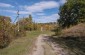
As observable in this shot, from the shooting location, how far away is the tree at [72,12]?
71.4 m

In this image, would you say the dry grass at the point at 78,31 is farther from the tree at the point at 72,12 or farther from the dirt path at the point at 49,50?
the tree at the point at 72,12

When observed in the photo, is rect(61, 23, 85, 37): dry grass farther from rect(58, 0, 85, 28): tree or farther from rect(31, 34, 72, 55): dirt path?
rect(58, 0, 85, 28): tree

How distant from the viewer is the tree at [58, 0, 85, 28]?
71431 mm

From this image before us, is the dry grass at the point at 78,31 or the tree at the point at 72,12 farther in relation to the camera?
the tree at the point at 72,12

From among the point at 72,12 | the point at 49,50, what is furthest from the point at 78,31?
the point at 72,12

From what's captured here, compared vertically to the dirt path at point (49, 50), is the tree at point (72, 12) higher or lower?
higher

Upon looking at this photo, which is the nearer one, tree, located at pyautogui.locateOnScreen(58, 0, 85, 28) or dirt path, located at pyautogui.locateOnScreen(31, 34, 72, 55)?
dirt path, located at pyautogui.locateOnScreen(31, 34, 72, 55)

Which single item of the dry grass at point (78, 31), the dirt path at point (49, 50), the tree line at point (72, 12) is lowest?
the dirt path at point (49, 50)

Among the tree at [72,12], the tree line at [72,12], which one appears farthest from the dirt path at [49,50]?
the tree at [72,12]

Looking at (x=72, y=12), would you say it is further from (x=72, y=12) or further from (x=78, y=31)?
(x=78, y=31)

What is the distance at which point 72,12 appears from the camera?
76.1 metres

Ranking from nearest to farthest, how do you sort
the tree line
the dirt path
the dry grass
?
the dirt path
the dry grass
the tree line

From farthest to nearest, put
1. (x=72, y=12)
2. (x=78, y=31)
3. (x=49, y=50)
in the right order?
1. (x=72, y=12)
2. (x=78, y=31)
3. (x=49, y=50)

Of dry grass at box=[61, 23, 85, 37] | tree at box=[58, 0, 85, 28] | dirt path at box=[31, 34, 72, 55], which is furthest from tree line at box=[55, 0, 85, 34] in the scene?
dirt path at box=[31, 34, 72, 55]
